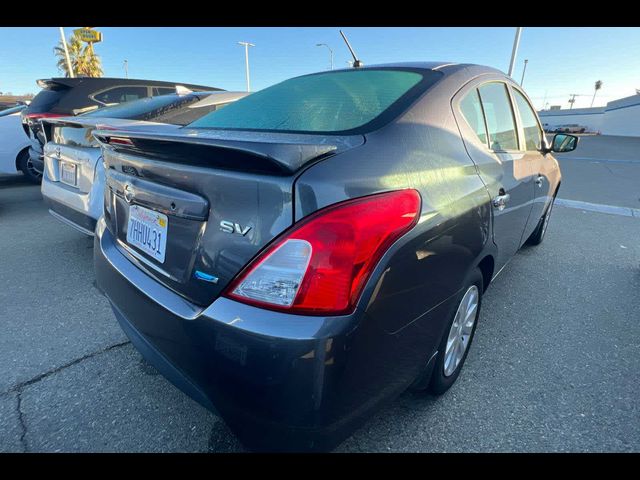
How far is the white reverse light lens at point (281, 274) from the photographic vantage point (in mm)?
1071

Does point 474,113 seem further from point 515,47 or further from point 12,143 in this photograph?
point 515,47

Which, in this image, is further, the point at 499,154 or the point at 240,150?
the point at 499,154

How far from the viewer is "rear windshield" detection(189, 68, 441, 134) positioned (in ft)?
5.12

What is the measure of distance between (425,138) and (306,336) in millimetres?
955

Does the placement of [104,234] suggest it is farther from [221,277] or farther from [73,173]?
[73,173]

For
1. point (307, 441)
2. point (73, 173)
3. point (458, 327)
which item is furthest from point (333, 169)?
point (73, 173)

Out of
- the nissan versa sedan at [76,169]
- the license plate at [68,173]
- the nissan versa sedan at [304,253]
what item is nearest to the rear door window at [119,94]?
the nissan versa sedan at [76,169]

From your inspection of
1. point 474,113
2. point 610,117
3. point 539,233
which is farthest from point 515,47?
point 610,117

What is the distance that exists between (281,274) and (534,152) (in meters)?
2.60

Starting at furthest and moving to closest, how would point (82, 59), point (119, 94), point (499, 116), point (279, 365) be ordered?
point (82, 59) → point (119, 94) → point (499, 116) → point (279, 365)

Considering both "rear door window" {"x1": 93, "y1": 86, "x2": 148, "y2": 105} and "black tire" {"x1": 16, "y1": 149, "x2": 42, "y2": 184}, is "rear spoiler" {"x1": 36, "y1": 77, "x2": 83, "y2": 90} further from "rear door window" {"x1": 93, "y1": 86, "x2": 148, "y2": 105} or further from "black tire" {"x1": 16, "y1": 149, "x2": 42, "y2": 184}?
"black tire" {"x1": 16, "y1": 149, "x2": 42, "y2": 184}

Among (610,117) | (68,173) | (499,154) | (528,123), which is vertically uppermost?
(528,123)

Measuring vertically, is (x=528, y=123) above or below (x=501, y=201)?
above

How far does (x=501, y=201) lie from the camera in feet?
6.47
